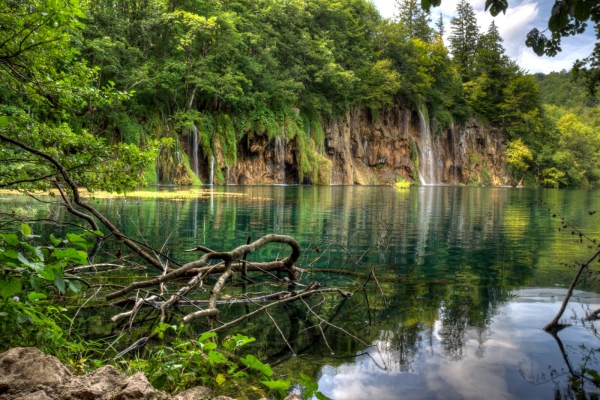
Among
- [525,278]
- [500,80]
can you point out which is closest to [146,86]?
[525,278]

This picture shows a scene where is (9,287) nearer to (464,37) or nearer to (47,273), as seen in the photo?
(47,273)

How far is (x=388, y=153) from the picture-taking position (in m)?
57.6

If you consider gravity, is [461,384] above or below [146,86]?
below

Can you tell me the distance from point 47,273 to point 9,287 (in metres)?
0.28

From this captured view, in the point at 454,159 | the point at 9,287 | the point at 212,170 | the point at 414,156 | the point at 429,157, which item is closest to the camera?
the point at 9,287

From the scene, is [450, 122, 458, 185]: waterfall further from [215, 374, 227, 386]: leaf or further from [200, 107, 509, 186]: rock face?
[215, 374, 227, 386]: leaf

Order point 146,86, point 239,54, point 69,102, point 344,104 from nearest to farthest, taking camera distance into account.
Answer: point 69,102 < point 146,86 < point 239,54 < point 344,104

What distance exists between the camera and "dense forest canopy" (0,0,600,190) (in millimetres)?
6414

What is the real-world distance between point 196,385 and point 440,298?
4.61 meters

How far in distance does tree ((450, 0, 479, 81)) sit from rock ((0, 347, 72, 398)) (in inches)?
3124

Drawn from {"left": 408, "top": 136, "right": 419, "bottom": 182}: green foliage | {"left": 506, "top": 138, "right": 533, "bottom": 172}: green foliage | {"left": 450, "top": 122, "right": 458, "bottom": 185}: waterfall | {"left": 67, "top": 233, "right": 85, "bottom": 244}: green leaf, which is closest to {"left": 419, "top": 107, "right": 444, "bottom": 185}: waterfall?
{"left": 408, "top": 136, "right": 419, "bottom": 182}: green foliage

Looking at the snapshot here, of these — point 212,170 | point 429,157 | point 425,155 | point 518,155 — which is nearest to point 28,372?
point 212,170

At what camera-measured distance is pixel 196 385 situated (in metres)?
3.14

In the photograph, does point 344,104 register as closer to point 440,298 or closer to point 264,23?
point 264,23
